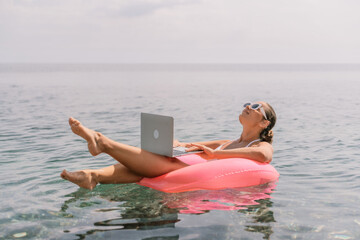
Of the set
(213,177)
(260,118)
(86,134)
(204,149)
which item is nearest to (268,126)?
(260,118)

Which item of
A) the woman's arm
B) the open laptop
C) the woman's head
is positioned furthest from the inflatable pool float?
the woman's head

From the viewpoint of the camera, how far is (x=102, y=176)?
441 centimetres

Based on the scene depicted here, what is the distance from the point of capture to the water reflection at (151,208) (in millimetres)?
3570

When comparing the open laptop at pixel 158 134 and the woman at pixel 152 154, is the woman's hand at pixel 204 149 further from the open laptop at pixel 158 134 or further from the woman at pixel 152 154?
the open laptop at pixel 158 134

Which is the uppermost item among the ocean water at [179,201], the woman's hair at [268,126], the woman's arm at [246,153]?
the woman's hair at [268,126]

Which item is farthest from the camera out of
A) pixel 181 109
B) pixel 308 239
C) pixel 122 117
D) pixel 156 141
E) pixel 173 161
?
pixel 181 109

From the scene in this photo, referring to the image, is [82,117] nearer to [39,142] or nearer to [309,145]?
[39,142]

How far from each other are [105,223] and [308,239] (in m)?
1.66

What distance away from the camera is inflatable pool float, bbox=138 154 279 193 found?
441cm

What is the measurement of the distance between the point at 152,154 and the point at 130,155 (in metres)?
0.24

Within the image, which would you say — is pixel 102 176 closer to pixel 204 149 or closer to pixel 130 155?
pixel 130 155

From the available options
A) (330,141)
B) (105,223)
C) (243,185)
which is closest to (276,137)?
(330,141)

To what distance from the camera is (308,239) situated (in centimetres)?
347

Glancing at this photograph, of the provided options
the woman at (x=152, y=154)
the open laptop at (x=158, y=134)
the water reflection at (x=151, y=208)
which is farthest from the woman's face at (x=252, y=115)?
the open laptop at (x=158, y=134)
